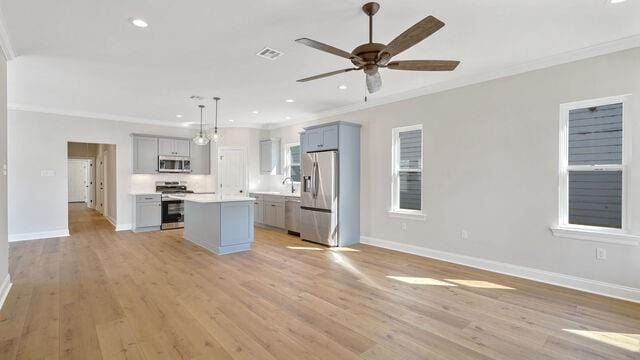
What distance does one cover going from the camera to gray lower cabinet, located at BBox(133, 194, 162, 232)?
6910mm

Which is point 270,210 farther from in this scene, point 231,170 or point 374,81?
point 374,81

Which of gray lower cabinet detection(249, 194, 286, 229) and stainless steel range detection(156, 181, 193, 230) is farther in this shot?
stainless steel range detection(156, 181, 193, 230)

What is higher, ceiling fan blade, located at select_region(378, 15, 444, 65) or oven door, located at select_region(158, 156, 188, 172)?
ceiling fan blade, located at select_region(378, 15, 444, 65)

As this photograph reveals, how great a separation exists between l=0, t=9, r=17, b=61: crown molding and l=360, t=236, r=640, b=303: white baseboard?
5550 millimetres

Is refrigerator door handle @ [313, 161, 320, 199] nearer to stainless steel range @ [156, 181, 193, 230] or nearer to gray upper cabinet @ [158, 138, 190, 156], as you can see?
stainless steel range @ [156, 181, 193, 230]

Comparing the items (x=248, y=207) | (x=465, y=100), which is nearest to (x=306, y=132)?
(x=248, y=207)

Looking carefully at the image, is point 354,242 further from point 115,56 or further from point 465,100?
point 115,56

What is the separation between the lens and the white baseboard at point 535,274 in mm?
3262

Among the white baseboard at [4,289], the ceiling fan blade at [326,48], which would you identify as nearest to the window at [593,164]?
the ceiling fan blade at [326,48]

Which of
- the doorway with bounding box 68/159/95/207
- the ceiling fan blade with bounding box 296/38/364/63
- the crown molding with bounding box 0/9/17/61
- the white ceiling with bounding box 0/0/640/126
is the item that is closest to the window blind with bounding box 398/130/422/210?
the white ceiling with bounding box 0/0/640/126

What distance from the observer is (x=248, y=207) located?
17.4 ft

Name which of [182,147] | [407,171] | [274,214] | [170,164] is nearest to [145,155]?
[170,164]

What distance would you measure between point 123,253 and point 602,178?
6.71 meters

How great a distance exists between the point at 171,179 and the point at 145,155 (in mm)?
871
